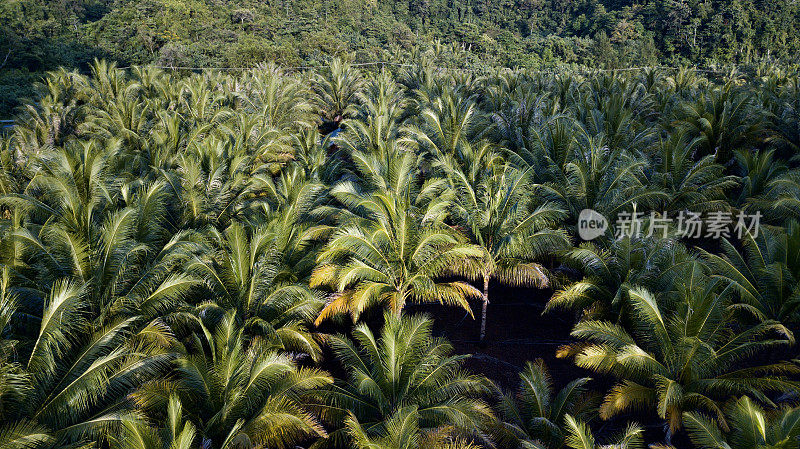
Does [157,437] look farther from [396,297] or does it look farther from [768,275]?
[768,275]

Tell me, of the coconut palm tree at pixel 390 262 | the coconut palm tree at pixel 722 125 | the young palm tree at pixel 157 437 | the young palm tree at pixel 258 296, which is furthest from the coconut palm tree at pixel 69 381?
the coconut palm tree at pixel 722 125

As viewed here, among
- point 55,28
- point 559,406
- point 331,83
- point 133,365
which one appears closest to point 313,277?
point 133,365

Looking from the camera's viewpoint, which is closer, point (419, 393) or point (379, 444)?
point (379, 444)

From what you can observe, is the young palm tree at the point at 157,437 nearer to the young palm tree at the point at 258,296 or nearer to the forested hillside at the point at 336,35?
the young palm tree at the point at 258,296

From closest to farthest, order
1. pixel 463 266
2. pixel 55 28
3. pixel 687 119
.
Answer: pixel 463 266 → pixel 687 119 → pixel 55 28

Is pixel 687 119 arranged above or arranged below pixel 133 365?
above

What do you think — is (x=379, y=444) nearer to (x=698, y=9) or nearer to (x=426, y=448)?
(x=426, y=448)

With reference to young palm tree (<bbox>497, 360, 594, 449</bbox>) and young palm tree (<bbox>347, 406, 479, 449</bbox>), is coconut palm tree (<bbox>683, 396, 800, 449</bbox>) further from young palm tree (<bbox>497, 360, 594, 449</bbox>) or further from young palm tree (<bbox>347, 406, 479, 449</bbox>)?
young palm tree (<bbox>347, 406, 479, 449</bbox>)
